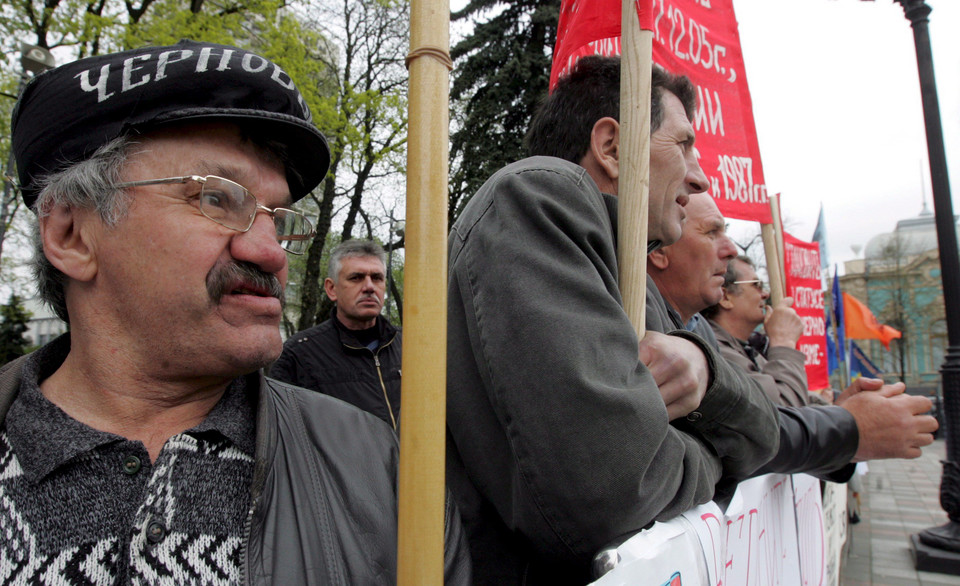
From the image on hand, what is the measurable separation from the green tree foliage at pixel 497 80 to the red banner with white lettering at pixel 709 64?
11222 mm

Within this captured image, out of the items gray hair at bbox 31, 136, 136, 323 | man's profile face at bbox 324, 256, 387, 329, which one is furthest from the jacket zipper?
gray hair at bbox 31, 136, 136, 323

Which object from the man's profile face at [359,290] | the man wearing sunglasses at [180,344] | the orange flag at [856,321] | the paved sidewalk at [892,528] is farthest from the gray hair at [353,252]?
the orange flag at [856,321]

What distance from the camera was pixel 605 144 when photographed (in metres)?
1.72

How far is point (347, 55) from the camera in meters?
18.0

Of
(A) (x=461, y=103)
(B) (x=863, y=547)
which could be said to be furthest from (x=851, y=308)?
(A) (x=461, y=103)

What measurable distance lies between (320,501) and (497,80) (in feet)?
47.2

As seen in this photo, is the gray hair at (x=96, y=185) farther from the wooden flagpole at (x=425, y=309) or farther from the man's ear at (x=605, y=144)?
the man's ear at (x=605, y=144)

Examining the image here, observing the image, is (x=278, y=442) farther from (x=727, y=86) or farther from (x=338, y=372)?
(x=338, y=372)

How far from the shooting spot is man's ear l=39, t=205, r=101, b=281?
123 centimetres

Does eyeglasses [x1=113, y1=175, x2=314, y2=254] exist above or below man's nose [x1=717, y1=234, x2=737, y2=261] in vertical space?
below

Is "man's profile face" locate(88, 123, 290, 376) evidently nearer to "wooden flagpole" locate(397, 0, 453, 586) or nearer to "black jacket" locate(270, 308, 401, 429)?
"wooden flagpole" locate(397, 0, 453, 586)

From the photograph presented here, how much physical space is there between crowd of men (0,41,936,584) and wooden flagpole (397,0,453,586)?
0.19 m

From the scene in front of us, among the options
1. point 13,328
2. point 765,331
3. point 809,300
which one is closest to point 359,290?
point 765,331

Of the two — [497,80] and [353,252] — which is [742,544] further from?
[497,80]
